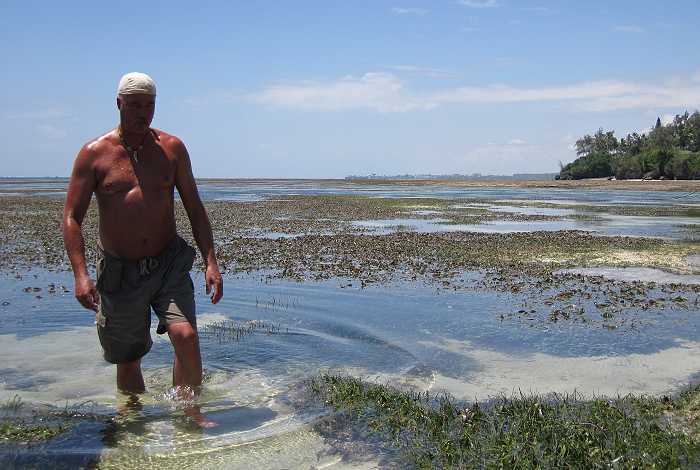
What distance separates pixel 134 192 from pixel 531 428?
10.4ft

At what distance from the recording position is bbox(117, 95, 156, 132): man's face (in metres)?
4.79

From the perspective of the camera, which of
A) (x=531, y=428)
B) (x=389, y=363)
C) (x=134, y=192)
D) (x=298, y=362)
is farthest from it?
(x=298, y=362)

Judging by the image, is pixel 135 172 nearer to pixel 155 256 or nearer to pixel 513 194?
pixel 155 256

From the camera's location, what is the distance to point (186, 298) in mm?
5113

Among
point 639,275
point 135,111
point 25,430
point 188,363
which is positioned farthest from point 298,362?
point 639,275

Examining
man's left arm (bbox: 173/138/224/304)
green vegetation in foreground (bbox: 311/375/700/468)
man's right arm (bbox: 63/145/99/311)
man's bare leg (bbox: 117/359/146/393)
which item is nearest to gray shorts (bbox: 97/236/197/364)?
man's left arm (bbox: 173/138/224/304)

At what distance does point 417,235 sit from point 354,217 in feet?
31.7

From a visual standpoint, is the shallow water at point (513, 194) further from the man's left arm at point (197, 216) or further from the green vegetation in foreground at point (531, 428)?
the man's left arm at point (197, 216)

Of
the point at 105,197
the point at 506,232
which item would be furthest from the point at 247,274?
the point at 506,232

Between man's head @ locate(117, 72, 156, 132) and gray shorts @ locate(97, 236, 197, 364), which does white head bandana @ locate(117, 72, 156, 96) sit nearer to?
man's head @ locate(117, 72, 156, 132)

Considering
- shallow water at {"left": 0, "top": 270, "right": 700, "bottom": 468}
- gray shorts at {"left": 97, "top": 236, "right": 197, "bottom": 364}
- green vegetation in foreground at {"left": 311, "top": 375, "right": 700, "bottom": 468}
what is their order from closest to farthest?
1. green vegetation in foreground at {"left": 311, "top": 375, "right": 700, "bottom": 468}
2. shallow water at {"left": 0, "top": 270, "right": 700, "bottom": 468}
3. gray shorts at {"left": 97, "top": 236, "right": 197, "bottom": 364}

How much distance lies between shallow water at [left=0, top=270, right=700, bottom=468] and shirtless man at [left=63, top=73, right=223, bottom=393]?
2.14ft

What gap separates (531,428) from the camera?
4445mm

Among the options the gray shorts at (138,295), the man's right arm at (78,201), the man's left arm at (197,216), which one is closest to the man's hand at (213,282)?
the man's left arm at (197,216)
